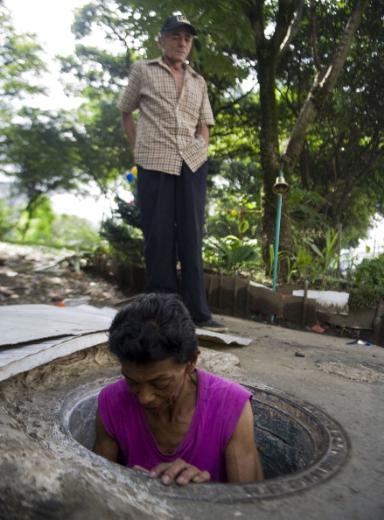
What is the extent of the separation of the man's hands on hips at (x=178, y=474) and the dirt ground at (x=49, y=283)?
108 inches

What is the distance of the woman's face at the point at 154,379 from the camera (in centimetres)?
149

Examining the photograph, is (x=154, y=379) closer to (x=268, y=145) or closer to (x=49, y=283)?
(x=49, y=283)

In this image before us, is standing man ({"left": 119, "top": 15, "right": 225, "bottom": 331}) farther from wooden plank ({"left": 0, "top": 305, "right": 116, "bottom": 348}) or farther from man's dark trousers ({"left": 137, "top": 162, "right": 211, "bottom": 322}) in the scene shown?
wooden plank ({"left": 0, "top": 305, "right": 116, "bottom": 348})

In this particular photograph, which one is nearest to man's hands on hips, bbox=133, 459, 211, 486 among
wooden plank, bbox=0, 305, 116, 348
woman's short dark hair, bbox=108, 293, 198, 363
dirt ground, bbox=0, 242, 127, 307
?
woman's short dark hair, bbox=108, 293, 198, 363

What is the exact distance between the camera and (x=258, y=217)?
9062mm

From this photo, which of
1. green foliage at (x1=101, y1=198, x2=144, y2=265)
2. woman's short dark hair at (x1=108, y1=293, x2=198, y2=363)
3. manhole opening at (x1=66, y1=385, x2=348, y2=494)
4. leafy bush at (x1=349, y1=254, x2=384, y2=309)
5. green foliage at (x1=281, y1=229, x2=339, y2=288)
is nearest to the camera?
A: woman's short dark hair at (x1=108, y1=293, x2=198, y2=363)

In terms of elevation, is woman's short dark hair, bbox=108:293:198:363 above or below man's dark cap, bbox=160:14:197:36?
below

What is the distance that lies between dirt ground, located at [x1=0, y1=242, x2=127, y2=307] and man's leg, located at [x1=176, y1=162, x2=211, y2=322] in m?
0.92

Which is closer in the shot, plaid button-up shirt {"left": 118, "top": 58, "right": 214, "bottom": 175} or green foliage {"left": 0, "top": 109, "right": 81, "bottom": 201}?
plaid button-up shirt {"left": 118, "top": 58, "right": 214, "bottom": 175}

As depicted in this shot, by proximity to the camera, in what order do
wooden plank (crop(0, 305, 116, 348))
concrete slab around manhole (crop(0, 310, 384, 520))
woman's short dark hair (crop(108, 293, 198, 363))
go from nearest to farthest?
concrete slab around manhole (crop(0, 310, 384, 520)), woman's short dark hair (crop(108, 293, 198, 363)), wooden plank (crop(0, 305, 116, 348))

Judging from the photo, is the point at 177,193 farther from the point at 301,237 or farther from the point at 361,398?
the point at 301,237

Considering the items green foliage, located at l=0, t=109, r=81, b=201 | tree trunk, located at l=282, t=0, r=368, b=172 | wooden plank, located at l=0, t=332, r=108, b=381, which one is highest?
A: green foliage, located at l=0, t=109, r=81, b=201

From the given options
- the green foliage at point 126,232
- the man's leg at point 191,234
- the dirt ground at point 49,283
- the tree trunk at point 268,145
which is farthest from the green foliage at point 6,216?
the man's leg at point 191,234

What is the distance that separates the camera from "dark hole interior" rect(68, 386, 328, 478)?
2.00 meters
